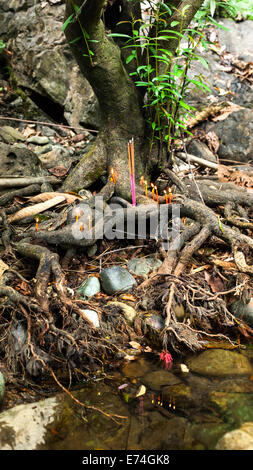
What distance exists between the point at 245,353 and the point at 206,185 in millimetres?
2515

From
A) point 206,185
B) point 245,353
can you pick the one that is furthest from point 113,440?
→ point 206,185

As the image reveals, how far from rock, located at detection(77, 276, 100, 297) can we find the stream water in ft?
2.78

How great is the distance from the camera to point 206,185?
4766 millimetres

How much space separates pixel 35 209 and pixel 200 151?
3207mm

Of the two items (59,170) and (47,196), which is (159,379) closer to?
(47,196)

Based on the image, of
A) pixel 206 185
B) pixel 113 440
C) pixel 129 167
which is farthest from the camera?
pixel 206 185

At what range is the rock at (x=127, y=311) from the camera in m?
3.11

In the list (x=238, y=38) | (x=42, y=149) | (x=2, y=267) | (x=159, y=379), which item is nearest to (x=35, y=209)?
(x=2, y=267)

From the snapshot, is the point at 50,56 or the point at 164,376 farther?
the point at 50,56

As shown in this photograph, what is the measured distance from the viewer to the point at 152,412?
2.24 metres

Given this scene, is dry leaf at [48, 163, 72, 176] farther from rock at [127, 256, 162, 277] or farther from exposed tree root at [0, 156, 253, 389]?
rock at [127, 256, 162, 277]

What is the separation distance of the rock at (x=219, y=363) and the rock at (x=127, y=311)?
61cm

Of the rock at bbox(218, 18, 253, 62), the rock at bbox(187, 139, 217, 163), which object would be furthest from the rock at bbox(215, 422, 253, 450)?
the rock at bbox(218, 18, 253, 62)

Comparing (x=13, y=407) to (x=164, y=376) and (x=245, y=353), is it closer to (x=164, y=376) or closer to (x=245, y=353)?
(x=164, y=376)
